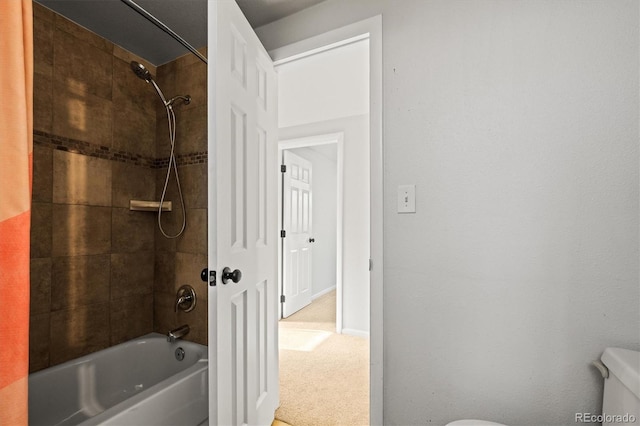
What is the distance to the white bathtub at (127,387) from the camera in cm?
131

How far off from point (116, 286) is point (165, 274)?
29 centimetres

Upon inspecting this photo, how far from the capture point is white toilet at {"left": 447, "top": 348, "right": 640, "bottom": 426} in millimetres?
873

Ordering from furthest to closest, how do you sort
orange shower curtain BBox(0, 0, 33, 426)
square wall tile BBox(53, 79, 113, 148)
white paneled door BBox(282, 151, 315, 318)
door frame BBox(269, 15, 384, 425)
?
1. white paneled door BBox(282, 151, 315, 318)
2. square wall tile BBox(53, 79, 113, 148)
3. door frame BBox(269, 15, 384, 425)
4. orange shower curtain BBox(0, 0, 33, 426)

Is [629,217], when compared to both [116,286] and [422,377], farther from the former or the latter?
[116,286]

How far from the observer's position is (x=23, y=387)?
35.0 inches

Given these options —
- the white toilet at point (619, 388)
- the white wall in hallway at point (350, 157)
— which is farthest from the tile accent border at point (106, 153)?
the white toilet at point (619, 388)

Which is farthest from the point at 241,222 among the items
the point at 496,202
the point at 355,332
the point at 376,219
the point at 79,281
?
the point at 355,332

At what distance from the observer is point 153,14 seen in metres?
1.74

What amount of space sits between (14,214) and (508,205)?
1.66 metres

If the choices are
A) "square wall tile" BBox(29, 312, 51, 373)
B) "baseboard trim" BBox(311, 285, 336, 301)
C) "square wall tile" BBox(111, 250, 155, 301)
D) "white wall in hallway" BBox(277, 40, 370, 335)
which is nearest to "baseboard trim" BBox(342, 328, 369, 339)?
"white wall in hallway" BBox(277, 40, 370, 335)

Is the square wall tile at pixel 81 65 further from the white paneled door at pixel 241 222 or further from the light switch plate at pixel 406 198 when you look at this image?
the light switch plate at pixel 406 198

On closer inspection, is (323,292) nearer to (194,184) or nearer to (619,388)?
(194,184)

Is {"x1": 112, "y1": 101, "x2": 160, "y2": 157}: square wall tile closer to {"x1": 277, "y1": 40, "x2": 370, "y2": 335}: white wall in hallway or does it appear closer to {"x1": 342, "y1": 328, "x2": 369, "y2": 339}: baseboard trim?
{"x1": 277, "y1": 40, "x2": 370, "y2": 335}: white wall in hallway

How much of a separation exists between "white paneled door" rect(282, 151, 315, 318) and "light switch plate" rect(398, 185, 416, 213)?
2349 millimetres
